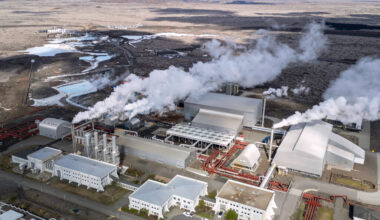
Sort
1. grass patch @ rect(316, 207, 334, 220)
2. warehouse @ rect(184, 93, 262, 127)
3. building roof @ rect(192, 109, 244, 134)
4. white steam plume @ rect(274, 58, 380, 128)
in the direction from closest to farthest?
grass patch @ rect(316, 207, 334, 220) → white steam plume @ rect(274, 58, 380, 128) → building roof @ rect(192, 109, 244, 134) → warehouse @ rect(184, 93, 262, 127)

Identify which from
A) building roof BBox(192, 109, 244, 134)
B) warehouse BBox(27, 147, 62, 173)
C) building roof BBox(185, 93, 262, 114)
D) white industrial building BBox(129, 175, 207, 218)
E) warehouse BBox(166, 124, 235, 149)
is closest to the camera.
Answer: white industrial building BBox(129, 175, 207, 218)

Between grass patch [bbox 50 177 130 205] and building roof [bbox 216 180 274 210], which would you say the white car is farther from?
grass patch [bbox 50 177 130 205]

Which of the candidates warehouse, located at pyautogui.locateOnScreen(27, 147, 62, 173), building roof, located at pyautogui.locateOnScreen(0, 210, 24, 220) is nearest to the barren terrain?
warehouse, located at pyautogui.locateOnScreen(27, 147, 62, 173)

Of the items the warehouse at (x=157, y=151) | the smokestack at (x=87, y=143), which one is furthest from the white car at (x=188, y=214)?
the smokestack at (x=87, y=143)

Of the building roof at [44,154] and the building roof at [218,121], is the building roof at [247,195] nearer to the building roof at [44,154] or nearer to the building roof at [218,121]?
the building roof at [218,121]

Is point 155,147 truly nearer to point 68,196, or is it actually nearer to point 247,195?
point 68,196
